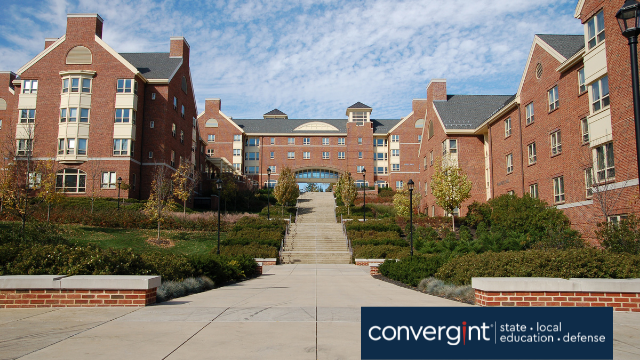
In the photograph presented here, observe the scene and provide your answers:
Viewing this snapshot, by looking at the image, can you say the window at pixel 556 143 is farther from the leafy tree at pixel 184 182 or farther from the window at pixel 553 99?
the leafy tree at pixel 184 182

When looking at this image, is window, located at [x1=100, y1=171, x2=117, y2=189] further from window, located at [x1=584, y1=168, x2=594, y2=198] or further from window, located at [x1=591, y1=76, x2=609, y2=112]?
window, located at [x1=591, y1=76, x2=609, y2=112]

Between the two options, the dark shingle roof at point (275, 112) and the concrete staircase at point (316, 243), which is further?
the dark shingle roof at point (275, 112)

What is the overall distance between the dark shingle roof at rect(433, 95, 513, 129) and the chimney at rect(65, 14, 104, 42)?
102ft

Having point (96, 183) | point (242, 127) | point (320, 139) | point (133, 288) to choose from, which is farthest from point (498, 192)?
point (242, 127)

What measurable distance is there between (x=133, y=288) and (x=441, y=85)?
38.2 m

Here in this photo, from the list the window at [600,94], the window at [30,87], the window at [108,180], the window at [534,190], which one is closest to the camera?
the window at [600,94]

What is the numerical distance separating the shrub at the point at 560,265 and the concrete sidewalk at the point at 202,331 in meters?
1.45

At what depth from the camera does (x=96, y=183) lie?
37.4 m

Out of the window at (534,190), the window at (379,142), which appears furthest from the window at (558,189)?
the window at (379,142)

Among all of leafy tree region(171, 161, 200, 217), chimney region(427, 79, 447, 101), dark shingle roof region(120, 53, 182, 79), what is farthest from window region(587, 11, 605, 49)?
dark shingle roof region(120, 53, 182, 79)

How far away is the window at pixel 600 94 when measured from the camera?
65.7 feet

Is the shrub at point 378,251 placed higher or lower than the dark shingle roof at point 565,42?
lower

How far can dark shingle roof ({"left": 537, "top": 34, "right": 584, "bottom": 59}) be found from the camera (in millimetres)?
25045

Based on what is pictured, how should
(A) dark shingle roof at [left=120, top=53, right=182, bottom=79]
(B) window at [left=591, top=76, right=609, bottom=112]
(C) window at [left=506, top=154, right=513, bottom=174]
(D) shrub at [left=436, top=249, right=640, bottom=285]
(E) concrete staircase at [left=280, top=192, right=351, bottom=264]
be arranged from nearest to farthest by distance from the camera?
1. (D) shrub at [left=436, top=249, right=640, bottom=285]
2. (B) window at [left=591, top=76, right=609, bottom=112]
3. (E) concrete staircase at [left=280, top=192, right=351, bottom=264]
4. (C) window at [left=506, top=154, right=513, bottom=174]
5. (A) dark shingle roof at [left=120, top=53, right=182, bottom=79]
